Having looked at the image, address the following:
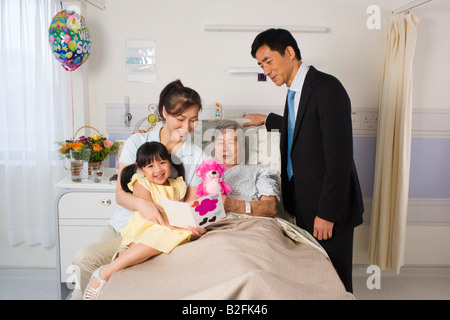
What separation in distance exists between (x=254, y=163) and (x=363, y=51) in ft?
4.64

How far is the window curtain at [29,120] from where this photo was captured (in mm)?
2992

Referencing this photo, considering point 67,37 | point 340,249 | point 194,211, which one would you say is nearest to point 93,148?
point 67,37

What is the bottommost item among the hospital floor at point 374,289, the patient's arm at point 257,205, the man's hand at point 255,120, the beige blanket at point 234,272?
the hospital floor at point 374,289

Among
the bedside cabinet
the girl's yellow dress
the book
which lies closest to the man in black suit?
the book

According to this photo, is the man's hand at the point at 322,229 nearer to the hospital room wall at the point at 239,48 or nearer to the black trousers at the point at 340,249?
the black trousers at the point at 340,249

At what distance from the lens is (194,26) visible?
10.6 feet

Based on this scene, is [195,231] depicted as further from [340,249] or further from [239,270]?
[340,249]

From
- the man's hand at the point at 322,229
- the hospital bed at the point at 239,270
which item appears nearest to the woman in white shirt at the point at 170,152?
the hospital bed at the point at 239,270

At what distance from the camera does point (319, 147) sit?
6.91 ft

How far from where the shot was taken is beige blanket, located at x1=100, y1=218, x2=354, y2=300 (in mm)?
1416

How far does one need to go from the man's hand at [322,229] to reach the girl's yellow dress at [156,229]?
0.68 meters

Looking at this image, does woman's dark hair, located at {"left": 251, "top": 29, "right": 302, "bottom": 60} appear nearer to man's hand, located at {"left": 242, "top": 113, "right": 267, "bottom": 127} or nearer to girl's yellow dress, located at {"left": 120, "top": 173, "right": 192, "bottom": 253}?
man's hand, located at {"left": 242, "top": 113, "right": 267, "bottom": 127}

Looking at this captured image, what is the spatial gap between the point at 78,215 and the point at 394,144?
7.46 ft

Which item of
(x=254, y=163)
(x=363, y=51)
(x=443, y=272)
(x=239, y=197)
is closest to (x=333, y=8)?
(x=363, y=51)
